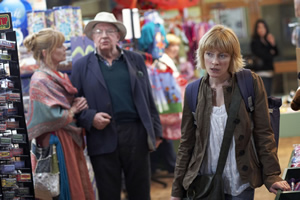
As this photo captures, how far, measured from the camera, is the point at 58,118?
13.8ft

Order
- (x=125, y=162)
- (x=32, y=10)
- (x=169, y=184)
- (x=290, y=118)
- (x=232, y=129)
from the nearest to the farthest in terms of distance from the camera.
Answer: (x=232, y=129), (x=125, y=162), (x=290, y=118), (x=32, y=10), (x=169, y=184)

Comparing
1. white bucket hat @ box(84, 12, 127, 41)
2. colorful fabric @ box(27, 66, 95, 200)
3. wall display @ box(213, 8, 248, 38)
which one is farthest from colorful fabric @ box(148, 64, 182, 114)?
wall display @ box(213, 8, 248, 38)

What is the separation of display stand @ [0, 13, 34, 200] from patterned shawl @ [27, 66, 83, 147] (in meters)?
0.50

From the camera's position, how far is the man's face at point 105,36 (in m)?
4.32

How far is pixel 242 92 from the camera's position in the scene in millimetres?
3053

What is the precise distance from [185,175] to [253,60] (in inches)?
292

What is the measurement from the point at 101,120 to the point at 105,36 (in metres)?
0.65

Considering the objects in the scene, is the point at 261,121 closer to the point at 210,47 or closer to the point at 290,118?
the point at 210,47

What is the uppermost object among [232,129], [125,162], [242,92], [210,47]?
[210,47]

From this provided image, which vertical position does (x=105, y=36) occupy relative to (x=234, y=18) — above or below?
below

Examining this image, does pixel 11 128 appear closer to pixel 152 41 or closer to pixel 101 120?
pixel 101 120

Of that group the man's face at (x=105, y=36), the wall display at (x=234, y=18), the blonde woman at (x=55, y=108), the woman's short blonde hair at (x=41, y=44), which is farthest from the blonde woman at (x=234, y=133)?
the wall display at (x=234, y=18)

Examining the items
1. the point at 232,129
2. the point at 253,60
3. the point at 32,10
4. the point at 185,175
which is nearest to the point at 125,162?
the point at 185,175

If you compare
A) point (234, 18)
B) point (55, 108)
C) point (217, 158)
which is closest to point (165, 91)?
point (55, 108)
